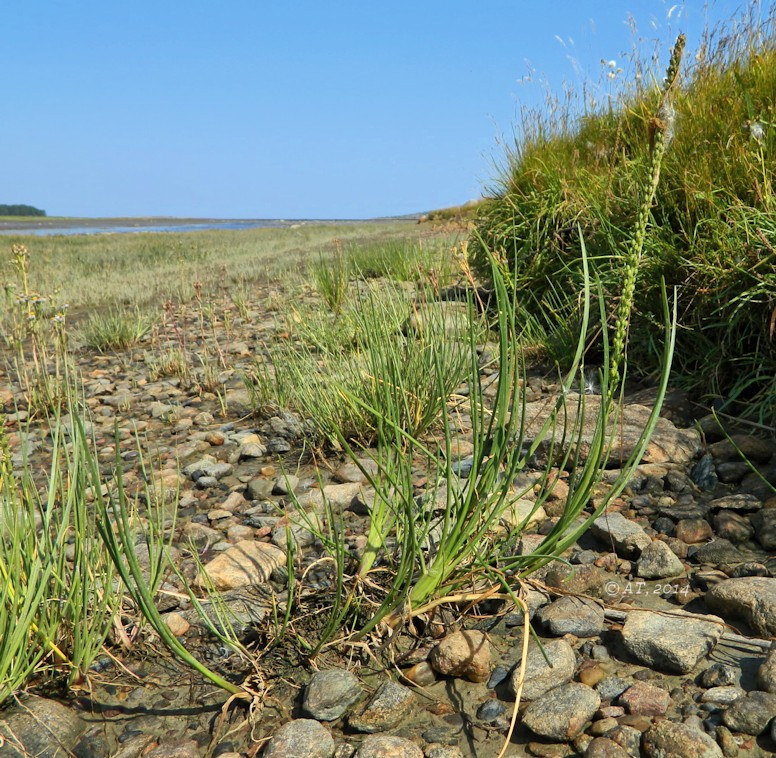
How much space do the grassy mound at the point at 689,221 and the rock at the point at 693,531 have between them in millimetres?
748

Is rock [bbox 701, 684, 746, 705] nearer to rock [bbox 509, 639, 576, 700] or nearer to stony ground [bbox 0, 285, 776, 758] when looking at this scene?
stony ground [bbox 0, 285, 776, 758]

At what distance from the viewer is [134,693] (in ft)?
5.84

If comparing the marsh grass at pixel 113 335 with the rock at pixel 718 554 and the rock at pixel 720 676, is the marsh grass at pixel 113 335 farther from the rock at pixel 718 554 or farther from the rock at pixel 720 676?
the rock at pixel 720 676

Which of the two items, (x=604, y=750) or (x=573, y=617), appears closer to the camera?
(x=604, y=750)

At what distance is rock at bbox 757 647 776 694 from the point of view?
1.55 metres

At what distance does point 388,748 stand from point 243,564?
2.98 feet

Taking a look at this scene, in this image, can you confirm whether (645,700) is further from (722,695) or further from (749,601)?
(749,601)

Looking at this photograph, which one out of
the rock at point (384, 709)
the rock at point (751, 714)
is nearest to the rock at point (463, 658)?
the rock at point (384, 709)

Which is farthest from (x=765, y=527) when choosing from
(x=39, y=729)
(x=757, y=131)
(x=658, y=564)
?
(x=39, y=729)

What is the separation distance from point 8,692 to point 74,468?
1.68ft

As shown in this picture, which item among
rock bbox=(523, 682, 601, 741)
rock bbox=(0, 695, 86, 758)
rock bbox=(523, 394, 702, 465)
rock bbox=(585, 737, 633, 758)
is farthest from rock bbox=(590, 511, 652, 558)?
rock bbox=(0, 695, 86, 758)

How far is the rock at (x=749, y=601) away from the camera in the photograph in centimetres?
178

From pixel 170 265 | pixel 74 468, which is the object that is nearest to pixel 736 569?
pixel 74 468

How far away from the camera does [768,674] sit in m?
1.56
